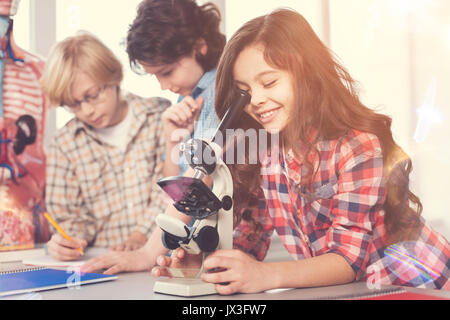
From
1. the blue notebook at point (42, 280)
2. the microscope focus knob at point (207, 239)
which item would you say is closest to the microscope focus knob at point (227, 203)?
the microscope focus knob at point (207, 239)

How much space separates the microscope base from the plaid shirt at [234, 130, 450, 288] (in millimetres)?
269

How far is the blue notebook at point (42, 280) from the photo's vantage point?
0.96 meters

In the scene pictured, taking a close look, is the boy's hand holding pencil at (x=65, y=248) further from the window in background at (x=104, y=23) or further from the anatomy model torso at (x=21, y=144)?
the window in background at (x=104, y=23)

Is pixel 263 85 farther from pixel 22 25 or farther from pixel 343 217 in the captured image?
pixel 22 25

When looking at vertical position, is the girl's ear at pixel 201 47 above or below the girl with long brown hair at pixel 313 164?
above

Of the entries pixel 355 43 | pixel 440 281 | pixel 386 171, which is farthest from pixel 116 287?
pixel 355 43

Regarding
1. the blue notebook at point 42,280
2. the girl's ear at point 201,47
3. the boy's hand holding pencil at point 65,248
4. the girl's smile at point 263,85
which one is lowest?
the boy's hand holding pencil at point 65,248

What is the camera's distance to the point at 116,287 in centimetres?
98

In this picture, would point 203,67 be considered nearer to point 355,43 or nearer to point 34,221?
point 355,43

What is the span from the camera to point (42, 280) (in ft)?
3.41

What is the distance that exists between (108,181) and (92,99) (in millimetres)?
291

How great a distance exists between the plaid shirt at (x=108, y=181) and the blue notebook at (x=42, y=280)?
20.5 inches

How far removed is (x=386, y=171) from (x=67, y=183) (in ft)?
3.64

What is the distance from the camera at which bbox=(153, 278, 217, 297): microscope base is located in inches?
32.8
